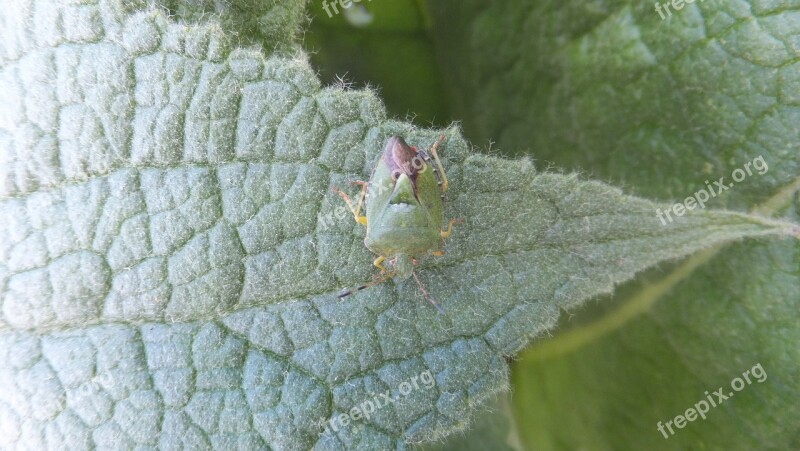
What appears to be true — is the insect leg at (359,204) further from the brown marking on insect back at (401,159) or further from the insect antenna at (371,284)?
the insect antenna at (371,284)

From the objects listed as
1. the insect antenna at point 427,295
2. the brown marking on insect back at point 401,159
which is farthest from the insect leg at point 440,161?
the insect antenna at point 427,295

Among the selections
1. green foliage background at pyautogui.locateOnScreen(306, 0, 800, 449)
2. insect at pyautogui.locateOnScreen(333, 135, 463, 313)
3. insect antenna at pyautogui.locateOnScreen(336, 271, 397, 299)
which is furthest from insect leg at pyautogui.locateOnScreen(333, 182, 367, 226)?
green foliage background at pyautogui.locateOnScreen(306, 0, 800, 449)

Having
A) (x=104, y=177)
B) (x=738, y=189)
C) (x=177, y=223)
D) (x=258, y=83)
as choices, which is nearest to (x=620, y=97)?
(x=738, y=189)

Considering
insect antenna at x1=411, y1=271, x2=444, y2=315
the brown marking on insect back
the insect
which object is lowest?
insect antenna at x1=411, y1=271, x2=444, y2=315

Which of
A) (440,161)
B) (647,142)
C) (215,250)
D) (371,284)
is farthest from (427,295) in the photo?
(647,142)

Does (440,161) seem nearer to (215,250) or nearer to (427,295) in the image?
(427,295)

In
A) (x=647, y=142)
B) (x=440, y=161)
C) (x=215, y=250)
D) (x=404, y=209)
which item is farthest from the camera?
(x=647, y=142)

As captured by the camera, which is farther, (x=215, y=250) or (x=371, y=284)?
(x=371, y=284)

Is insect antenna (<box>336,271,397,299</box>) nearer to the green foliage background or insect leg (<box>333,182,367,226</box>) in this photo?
insect leg (<box>333,182,367,226</box>)

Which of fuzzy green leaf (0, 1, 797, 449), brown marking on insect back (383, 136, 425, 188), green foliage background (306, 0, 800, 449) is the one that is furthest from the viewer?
green foliage background (306, 0, 800, 449)
